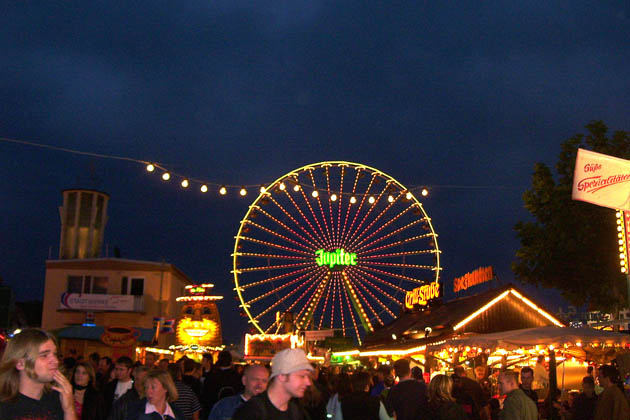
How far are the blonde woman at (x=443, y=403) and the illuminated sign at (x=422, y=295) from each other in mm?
24869

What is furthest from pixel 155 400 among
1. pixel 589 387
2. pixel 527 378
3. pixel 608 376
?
pixel 589 387

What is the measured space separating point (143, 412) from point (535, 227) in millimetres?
22419

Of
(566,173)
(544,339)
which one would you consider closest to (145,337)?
(566,173)

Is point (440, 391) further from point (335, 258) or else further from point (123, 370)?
point (335, 258)

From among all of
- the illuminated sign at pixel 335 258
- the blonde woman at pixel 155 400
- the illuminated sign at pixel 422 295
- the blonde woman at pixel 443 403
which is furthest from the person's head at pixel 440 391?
the illuminated sign at pixel 335 258

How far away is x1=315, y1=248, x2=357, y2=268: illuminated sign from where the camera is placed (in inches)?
1419

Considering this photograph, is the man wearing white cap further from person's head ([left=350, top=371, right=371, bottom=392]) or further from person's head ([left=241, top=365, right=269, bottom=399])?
person's head ([left=350, top=371, right=371, bottom=392])

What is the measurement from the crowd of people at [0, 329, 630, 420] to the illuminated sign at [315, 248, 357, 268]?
2276 cm

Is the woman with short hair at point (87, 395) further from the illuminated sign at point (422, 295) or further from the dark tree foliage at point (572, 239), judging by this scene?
the illuminated sign at point (422, 295)

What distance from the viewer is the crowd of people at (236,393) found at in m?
3.93

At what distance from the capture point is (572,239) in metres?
→ 24.8

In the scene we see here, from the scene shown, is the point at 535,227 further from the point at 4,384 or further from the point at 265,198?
the point at 4,384

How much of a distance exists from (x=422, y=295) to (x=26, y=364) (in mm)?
30818

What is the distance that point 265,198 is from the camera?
112 ft
